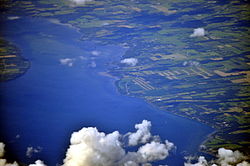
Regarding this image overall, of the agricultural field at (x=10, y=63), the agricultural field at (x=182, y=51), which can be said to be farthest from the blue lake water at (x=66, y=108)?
the agricultural field at (x=182, y=51)

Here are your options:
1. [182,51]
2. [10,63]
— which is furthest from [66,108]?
[182,51]

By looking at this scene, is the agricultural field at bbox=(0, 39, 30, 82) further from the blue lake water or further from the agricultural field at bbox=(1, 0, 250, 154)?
the agricultural field at bbox=(1, 0, 250, 154)

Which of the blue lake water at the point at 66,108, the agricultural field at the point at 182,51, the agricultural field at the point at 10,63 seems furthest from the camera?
the agricultural field at the point at 10,63

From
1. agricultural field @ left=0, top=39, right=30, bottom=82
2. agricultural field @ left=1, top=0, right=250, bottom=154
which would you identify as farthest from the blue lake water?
agricultural field @ left=1, top=0, right=250, bottom=154

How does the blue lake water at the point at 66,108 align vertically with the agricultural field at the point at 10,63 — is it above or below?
below

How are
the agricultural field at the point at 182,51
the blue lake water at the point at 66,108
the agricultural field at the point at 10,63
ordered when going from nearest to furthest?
the blue lake water at the point at 66,108, the agricultural field at the point at 182,51, the agricultural field at the point at 10,63

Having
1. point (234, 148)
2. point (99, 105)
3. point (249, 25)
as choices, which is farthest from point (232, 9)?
point (234, 148)

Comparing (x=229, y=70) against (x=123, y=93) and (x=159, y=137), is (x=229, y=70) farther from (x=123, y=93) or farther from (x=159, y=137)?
(x=159, y=137)

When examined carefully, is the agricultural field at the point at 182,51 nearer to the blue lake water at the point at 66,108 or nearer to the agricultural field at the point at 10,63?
the blue lake water at the point at 66,108
